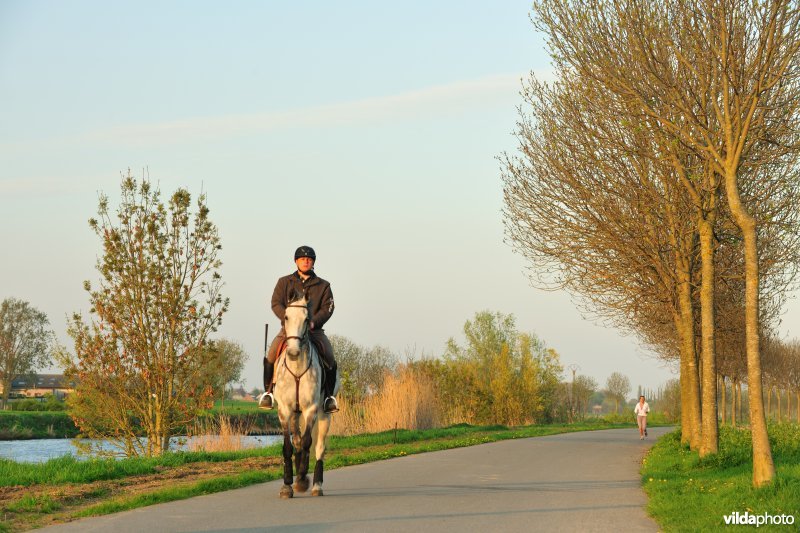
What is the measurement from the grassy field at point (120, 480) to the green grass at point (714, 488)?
6.25 m

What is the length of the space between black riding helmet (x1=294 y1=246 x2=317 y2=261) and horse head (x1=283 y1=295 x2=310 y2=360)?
951 millimetres

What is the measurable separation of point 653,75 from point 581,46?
3409 millimetres

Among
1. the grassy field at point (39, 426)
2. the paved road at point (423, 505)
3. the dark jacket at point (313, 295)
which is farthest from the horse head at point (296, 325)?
the grassy field at point (39, 426)

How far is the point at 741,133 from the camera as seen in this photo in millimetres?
13484

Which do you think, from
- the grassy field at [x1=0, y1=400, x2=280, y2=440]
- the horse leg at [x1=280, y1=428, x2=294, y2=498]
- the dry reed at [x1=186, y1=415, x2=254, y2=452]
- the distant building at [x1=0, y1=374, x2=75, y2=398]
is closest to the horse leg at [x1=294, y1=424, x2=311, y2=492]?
the horse leg at [x1=280, y1=428, x2=294, y2=498]

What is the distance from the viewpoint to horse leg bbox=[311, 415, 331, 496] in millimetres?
12053

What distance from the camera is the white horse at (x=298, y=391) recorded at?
1119 cm

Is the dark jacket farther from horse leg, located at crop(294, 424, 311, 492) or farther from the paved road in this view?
the paved road

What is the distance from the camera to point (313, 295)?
39.5ft

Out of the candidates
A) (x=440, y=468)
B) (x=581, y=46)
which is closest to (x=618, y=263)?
(x=581, y=46)

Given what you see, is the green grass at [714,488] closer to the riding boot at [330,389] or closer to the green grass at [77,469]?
the riding boot at [330,389]

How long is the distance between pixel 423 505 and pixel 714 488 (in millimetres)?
4793

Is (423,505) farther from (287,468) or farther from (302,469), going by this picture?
(287,468)

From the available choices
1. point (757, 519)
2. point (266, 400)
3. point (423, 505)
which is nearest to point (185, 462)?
point (266, 400)
